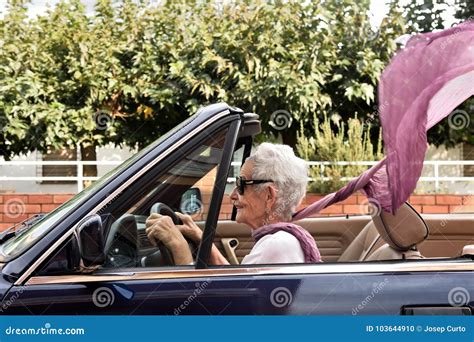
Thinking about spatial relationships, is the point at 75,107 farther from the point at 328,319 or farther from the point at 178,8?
the point at 328,319

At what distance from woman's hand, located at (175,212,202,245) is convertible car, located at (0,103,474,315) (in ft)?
0.15

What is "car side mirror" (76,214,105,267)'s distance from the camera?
2438mm

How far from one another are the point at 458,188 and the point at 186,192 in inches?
300

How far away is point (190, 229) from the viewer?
291 centimetres

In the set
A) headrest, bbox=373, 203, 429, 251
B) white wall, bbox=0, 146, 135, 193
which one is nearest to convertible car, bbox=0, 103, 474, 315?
headrest, bbox=373, 203, 429, 251

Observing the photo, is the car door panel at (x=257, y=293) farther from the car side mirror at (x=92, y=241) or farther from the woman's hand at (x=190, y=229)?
the woman's hand at (x=190, y=229)

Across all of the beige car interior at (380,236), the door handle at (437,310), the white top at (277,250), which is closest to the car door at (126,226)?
the white top at (277,250)

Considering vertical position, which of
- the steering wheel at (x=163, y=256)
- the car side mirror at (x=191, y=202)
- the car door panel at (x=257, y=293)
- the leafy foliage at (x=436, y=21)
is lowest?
the car door panel at (x=257, y=293)

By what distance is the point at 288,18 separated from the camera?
1207 cm

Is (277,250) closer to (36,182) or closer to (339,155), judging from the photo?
(339,155)

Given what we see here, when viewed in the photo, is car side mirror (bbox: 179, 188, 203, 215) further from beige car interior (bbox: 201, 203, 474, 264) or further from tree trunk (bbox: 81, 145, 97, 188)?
tree trunk (bbox: 81, 145, 97, 188)

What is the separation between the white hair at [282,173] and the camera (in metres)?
3.01

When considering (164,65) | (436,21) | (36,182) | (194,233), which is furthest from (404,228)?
(36,182)

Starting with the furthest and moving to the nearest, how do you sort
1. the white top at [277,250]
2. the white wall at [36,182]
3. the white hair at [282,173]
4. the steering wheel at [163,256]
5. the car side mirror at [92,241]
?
the white wall at [36,182], the white hair at [282,173], the white top at [277,250], the steering wheel at [163,256], the car side mirror at [92,241]
